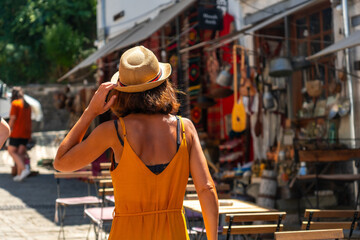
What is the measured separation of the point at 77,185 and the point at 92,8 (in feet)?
69.0

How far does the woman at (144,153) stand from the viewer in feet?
8.79

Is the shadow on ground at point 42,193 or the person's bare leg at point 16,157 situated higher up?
the person's bare leg at point 16,157

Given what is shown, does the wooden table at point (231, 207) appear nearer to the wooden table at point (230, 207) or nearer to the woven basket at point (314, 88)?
the wooden table at point (230, 207)

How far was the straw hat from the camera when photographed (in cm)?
272

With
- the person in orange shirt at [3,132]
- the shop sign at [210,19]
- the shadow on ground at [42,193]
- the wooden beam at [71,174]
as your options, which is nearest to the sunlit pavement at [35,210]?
the shadow on ground at [42,193]

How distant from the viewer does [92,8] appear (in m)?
32.5

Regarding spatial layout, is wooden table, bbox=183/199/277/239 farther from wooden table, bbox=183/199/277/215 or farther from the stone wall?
the stone wall

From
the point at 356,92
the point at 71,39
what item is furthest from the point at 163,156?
the point at 71,39

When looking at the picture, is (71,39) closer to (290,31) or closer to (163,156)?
(290,31)

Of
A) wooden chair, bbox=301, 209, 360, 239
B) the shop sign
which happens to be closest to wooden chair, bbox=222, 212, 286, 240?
wooden chair, bbox=301, 209, 360, 239

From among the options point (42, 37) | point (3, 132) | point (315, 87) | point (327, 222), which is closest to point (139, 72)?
point (3, 132)

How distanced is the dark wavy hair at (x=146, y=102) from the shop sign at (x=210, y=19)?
8.88 m

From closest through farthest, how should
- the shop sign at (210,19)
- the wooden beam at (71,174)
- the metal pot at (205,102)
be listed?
the wooden beam at (71,174) < the shop sign at (210,19) < the metal pot at (205,102)

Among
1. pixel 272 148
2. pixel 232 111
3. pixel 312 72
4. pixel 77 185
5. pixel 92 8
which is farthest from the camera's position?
pixel 92 8
